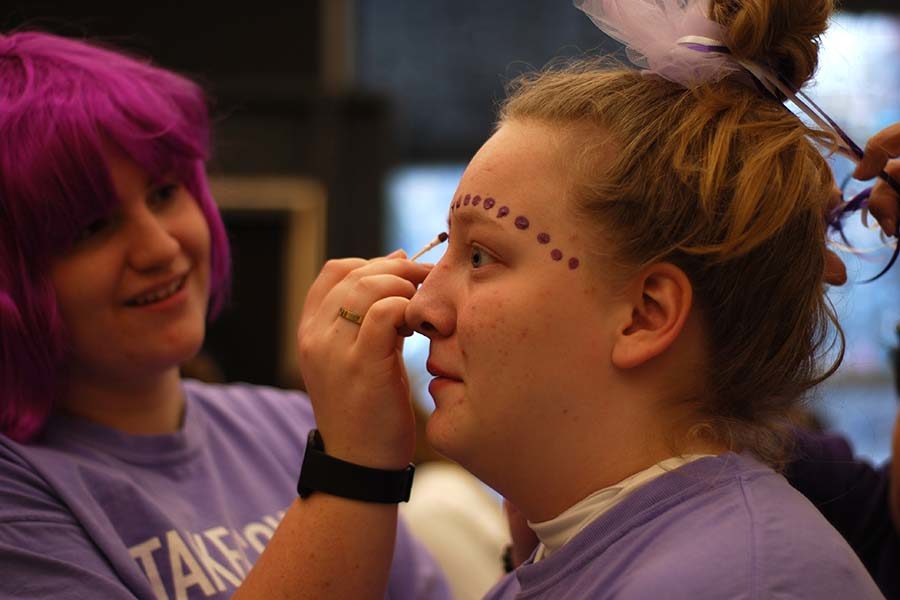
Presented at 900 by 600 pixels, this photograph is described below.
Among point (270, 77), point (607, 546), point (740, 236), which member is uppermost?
point (740, 236)

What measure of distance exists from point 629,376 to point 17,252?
762mm

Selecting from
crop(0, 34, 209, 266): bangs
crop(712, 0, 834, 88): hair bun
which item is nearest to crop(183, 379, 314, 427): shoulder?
crop(0, 34, 209, 266): bangs

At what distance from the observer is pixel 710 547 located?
2.88 ft

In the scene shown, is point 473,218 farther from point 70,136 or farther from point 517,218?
point 70,136

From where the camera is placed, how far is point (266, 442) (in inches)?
60.8

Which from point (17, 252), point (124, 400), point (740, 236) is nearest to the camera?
point (740, 236)

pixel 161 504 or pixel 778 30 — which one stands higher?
pixel 778 30

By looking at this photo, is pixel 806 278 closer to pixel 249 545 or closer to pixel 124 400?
pixel 249 545

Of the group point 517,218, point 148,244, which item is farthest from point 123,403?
point 517,218

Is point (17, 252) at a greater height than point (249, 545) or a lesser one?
greater

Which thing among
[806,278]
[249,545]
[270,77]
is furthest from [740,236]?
[270,77]

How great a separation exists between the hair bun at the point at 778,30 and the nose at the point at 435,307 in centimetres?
37

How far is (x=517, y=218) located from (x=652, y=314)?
0.16m

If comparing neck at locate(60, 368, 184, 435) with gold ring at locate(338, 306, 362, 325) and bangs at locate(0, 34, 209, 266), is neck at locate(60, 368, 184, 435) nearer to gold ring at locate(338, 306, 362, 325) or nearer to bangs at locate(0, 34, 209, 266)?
bangs at locate(0, 34, 209, 266)
